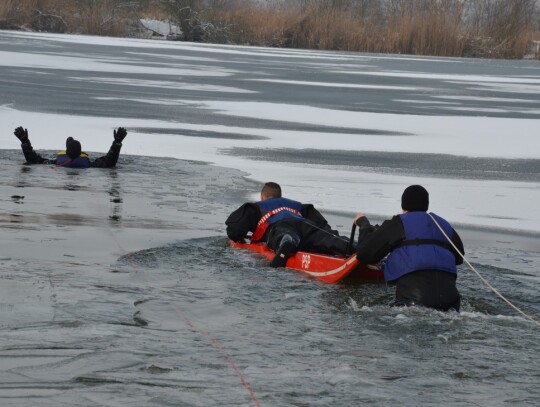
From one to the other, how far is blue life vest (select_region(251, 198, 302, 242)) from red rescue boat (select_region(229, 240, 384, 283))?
674 millimetres

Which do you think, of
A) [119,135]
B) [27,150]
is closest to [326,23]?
[119,135]

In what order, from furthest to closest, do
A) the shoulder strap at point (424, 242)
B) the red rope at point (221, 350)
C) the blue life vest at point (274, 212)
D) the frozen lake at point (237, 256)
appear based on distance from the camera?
the blue life vest at point (274, 212)
the shoulder strap at point (424, 242)
the frozen lake at point (237, 256)
the red rope at point (221, 350)

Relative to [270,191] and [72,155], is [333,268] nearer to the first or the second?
[270,191]

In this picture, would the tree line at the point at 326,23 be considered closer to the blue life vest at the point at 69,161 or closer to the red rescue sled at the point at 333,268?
the blue life vest at the point at 69,161

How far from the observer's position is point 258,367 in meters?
5.77

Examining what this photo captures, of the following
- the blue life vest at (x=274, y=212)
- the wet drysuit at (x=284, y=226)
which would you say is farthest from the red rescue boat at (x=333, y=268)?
the blue life vest at (x=274, y=212)

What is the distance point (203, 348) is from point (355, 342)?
3.02ft

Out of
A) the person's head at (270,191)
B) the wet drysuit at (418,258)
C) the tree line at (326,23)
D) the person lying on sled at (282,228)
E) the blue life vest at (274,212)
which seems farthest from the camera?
the tree line at (326,23)

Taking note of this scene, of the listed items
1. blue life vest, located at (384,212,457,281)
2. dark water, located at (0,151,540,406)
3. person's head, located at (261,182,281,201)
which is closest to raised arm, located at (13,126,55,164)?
dark water, located at (0,151,540,406)

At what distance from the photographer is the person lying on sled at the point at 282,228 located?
28.6 ft

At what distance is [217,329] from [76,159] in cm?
712

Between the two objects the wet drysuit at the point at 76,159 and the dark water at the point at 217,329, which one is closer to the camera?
the dark water at the point at 217,329

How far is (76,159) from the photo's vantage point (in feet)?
43.4

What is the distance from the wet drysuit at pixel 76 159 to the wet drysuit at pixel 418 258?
6.42m
